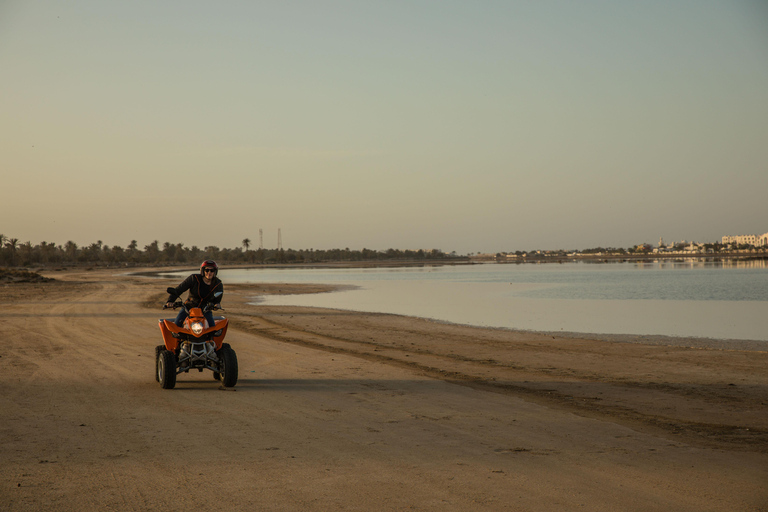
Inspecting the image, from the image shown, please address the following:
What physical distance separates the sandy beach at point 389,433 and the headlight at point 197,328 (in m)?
1.12

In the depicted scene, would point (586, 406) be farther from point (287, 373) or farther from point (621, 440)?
point (287, 373)

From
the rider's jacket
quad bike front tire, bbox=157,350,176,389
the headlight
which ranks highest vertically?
the rider's jacket

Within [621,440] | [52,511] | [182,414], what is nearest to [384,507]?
[52,511]

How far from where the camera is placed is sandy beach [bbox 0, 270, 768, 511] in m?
5.97

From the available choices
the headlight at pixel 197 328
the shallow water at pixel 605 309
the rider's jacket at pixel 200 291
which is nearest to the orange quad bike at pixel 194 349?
the headlight at pixel 197 328

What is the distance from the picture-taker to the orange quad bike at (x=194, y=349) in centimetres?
1140

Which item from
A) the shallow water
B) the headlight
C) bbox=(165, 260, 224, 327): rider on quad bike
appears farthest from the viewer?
the shallow water

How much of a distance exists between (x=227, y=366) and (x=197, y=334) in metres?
0.82

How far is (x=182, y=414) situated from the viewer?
31.1ft

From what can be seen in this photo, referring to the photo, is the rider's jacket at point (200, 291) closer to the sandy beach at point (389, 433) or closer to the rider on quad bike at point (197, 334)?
the rider on quad bike at point (197, 334)

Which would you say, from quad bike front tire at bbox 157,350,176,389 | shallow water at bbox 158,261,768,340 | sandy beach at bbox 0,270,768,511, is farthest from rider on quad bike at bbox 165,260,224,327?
shallow water at bbox 158,261,768,340

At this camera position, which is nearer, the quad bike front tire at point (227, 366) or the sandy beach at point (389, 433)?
the sandy beach at point (389, 433)

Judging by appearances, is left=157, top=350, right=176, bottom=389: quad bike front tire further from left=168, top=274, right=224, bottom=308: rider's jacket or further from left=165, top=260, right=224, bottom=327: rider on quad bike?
left=168, top=274, right=224, bottom=308: rider's jacket

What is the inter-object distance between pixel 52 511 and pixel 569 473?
195 inches
